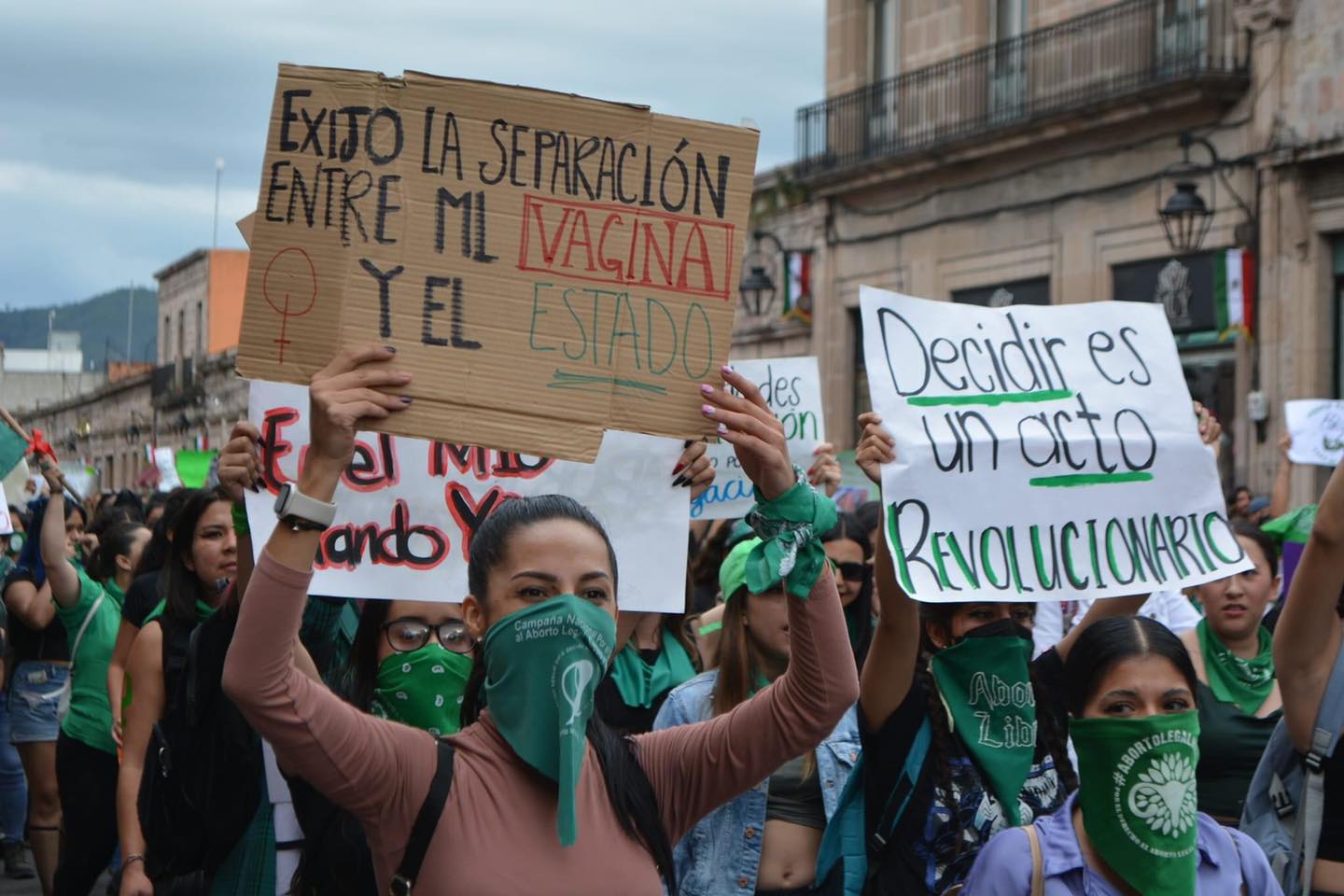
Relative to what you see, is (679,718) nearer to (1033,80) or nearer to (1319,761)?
(1319,761)

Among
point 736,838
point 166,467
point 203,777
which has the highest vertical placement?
point 166,467

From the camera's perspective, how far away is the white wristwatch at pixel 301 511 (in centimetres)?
285

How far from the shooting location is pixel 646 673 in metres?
5.90

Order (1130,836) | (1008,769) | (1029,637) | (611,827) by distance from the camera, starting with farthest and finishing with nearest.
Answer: (1029,637), (1008,769), (1130,836), (611,827)

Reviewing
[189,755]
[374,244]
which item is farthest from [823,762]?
[374,244]

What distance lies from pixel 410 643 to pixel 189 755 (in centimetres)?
59

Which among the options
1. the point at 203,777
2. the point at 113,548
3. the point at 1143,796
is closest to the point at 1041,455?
the point at 1143,796

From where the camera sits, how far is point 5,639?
9672 mm

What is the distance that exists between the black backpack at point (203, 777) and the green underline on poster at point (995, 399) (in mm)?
1904

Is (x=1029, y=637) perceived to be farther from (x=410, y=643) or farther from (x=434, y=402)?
(x=434, y=402)

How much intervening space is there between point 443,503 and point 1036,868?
1.72m

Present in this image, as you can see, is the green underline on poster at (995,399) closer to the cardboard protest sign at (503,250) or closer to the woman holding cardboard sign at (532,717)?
the cardboard protest sign at (503,250)

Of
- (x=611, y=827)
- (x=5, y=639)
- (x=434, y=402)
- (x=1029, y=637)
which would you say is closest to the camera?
(x=611, y=827)

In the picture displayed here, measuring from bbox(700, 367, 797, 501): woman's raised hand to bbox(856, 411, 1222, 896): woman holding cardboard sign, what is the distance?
1344 mm
